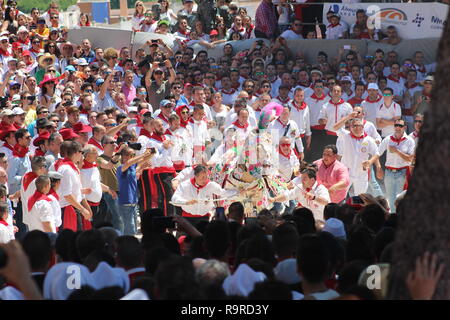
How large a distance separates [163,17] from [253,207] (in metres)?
9.95

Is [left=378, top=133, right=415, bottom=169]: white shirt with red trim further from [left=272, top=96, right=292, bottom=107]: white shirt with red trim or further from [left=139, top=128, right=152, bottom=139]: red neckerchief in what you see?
[left=139, top=128, right=152, bottom=139]: red neckerchief

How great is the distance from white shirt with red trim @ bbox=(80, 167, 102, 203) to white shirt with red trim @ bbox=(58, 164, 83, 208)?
19.1 inches

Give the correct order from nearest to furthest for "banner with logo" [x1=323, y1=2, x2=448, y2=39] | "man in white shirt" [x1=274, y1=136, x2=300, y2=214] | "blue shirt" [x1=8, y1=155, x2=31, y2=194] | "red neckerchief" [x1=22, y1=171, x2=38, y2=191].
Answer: "red neckerchief" [x1=22, y1=171, x2=38, y2=191]
"blue shirt" [x1=8, y1=155, x2=31, y2=194]
"man in white shirt" [x1=274, y1=136, x2=300, y2=214]
"banner with logo" [x1=323, y1=2, x2=448, y2=39]

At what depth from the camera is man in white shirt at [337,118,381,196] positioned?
11.0 meters

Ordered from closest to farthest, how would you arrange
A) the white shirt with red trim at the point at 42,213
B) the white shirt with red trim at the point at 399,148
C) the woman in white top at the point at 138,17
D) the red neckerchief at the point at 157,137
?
1. the white shirt with red trim at the point at 42,213
2. the red neckerchief at the point at 157,137
3. the white shirt with red trim at the point at 399,148
4. the woman in white top at the point at 138,17

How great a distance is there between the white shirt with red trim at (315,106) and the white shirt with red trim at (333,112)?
1.31 feet

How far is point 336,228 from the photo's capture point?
655cm

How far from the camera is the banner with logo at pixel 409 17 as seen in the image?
46.9 feet

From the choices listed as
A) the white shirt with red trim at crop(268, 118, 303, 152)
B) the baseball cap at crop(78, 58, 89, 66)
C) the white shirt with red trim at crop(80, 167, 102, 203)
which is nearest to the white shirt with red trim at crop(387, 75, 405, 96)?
the white shirt with red trim at crop(268, 118, 303, 152)

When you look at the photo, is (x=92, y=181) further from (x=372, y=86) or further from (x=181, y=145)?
(x=372, y=86)

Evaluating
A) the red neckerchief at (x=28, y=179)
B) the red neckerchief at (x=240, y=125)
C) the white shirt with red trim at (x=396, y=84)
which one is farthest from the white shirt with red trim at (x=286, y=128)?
the red neckerchief at (x=28, y=179)

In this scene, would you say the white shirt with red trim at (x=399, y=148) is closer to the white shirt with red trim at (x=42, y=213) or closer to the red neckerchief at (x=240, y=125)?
the red neckerchief at (x=240, y=125)

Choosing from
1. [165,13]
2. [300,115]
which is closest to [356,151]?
[300,115]
